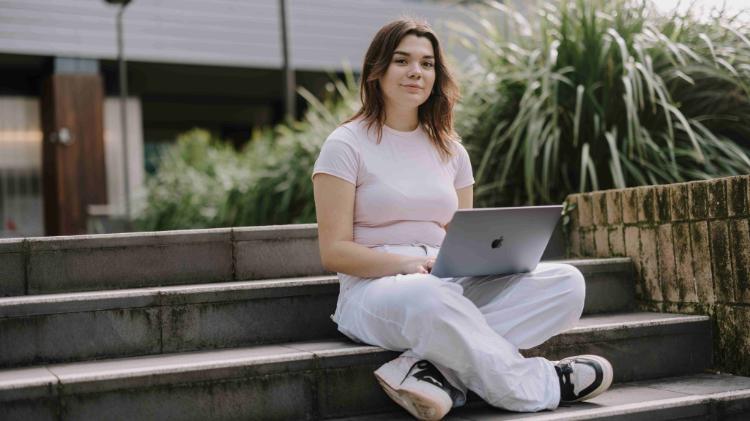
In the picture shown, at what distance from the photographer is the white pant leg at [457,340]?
7.20ft

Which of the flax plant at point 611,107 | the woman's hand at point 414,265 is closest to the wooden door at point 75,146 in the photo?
the flax plant at point 611,107

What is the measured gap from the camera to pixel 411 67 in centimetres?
265

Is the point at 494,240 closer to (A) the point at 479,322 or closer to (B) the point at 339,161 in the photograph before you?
(A) the point at 479,322

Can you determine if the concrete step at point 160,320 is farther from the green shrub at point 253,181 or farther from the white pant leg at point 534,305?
the green shrub at point 253,181

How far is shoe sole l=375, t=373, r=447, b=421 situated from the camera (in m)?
2.18

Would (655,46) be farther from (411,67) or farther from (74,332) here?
(74,332)

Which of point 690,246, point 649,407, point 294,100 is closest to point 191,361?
point 649,407

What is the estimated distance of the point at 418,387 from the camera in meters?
2.20

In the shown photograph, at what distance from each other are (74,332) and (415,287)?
1032 millimetres

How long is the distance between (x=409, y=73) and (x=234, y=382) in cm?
106

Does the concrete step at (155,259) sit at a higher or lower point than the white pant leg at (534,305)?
higher

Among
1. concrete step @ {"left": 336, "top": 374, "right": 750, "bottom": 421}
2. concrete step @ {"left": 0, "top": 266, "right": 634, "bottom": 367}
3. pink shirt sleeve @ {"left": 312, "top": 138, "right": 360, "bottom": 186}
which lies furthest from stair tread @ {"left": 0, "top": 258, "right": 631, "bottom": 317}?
concrete step @ {"left": 336, "top": 374, "right": 750, "bottom": 421}

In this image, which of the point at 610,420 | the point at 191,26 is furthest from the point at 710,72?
the point at 191,26

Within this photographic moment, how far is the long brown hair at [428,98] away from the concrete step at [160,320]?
22.4 inches
